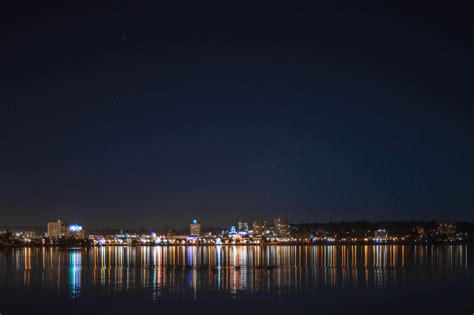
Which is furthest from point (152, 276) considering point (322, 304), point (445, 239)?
point (445, 239)

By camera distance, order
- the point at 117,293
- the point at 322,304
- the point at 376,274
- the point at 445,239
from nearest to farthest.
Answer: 1. the point at 322,304
2. the point at 117,293
3. the point at 376,274
4. the point at 445,239

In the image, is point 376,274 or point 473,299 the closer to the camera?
point 473,299

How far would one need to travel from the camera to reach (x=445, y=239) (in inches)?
7761

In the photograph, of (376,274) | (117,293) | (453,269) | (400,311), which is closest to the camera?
(400,311)

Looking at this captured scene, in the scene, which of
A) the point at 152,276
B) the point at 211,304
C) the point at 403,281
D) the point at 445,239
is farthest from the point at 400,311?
the point at 445,239

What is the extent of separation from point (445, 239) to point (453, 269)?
16145 cm

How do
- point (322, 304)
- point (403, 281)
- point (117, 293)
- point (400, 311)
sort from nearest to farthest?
point (400, 311)
point (322, 304)
point (117, 293)
point (403, 281)

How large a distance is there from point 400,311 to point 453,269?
74.0 ft

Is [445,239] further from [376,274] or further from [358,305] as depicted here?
[358,305]

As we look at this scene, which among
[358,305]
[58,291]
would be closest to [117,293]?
[58,291]

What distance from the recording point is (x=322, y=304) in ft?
87.4

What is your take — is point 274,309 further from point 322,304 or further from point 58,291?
point 58,291

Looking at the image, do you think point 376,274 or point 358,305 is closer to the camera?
point 358,305

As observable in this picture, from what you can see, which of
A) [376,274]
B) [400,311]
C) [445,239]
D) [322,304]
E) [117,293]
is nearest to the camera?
[400,311]
